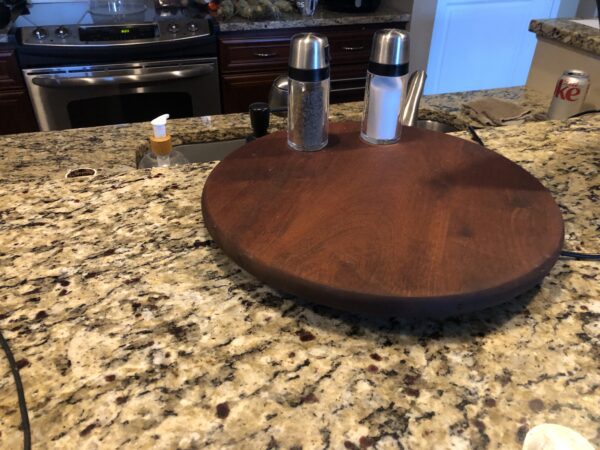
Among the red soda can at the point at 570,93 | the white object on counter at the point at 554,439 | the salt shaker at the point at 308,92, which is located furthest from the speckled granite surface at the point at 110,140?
the white object on counter at the point at 554,439

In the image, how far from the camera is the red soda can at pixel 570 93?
1153mm

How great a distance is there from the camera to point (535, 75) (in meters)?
1.50

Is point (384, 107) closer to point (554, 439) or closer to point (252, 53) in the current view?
point (554, 439)

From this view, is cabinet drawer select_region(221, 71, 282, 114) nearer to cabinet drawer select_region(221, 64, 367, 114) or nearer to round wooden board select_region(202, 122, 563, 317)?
cabinet drawer select_region(221, 64, 367, 114)

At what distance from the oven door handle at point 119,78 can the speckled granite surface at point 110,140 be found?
1124 millimetres

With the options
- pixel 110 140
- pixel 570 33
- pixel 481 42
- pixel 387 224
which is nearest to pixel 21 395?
pixel 387 224

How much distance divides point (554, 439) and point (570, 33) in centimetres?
126

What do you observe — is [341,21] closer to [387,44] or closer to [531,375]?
[387,44]

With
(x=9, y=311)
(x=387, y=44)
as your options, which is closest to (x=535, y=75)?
(x=387, y=44)

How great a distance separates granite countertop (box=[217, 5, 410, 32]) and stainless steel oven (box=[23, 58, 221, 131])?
196 mm

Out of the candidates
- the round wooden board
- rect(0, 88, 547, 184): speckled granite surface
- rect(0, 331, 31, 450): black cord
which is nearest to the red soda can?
rect(0, 88, 547, 184): speckled granite surface

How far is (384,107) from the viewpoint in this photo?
0.81 meters

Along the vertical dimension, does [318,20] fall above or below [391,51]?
below

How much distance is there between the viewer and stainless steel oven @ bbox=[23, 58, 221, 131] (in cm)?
218
